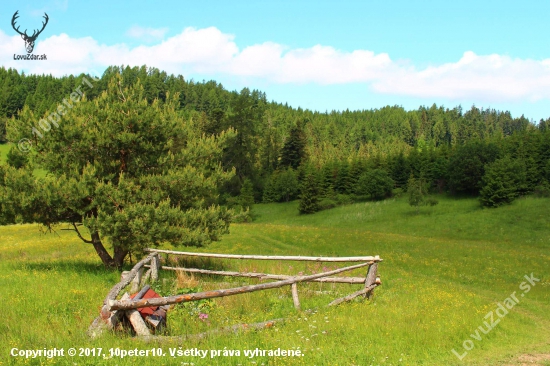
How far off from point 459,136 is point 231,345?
610 ft

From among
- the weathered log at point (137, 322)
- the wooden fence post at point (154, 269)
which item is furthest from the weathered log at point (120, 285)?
the wooden fence post at point (154, 269)

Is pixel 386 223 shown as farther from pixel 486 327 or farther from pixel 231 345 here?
pixel 231 345

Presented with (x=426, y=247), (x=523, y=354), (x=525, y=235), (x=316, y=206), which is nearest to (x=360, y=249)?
(x=426, y=247)

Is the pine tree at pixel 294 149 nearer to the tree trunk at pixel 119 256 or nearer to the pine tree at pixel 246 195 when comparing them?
the pine tree at pixel 246 195

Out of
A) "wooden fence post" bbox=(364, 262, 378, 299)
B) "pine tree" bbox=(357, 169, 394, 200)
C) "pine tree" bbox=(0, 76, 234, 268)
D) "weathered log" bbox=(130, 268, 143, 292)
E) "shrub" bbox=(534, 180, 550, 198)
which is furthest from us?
"pine tree" bbox=(357, 169, 394, 200)

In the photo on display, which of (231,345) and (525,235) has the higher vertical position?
(231,345)

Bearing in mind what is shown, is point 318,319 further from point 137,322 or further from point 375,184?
point 375,184

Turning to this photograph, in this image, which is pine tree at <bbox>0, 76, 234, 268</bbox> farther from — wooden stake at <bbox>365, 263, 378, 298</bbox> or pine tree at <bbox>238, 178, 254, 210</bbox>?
pine tree at <bbox>238, 178, 254, 210</bbox>

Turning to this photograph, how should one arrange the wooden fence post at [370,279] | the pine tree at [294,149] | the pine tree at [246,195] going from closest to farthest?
the wooden fence post at [370,279], the pine tree at [246,195], the pine tree at [294,149]

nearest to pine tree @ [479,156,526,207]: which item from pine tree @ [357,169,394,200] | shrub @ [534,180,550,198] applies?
shrub @ [534,180,550,198]

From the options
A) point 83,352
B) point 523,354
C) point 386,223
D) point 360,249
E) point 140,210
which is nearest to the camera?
point 83,352

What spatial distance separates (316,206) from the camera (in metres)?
74.2

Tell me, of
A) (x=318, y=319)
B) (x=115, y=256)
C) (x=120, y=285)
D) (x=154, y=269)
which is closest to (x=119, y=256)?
(x=115, y=256)

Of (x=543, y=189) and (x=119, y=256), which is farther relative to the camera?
(x=543, y=189)
